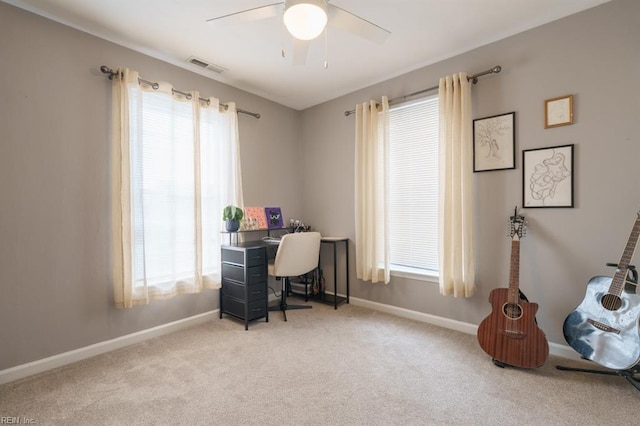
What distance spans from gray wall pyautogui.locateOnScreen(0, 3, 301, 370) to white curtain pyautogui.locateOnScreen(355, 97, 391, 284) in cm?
224

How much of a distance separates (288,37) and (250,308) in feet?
8.41

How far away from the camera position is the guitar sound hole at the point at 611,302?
189cm

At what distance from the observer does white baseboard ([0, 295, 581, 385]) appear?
83.4 inches

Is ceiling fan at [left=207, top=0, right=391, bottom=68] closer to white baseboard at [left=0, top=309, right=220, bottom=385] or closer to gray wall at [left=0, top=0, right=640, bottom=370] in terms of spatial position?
gray wall at [left=0, top=0, right=640, bottom=370]

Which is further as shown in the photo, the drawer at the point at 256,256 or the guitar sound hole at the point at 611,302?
the drawer at the point at 256,256

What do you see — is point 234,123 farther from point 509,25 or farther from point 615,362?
point 615,362

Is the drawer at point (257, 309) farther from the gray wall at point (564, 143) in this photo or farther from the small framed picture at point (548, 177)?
the small framed picture at point (548, 177)

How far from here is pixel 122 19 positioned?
232 centimetres

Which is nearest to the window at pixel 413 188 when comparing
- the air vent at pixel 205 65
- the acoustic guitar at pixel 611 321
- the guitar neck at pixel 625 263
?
the acoustic guitar at pixel 611 321

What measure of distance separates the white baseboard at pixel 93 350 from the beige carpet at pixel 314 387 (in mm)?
63

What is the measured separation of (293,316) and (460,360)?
171cm

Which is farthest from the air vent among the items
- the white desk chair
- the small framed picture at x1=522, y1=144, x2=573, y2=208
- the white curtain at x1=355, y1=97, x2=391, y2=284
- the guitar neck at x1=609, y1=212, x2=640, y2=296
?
the guitar neck at x1=609, y1=212, x2=640, y2=296

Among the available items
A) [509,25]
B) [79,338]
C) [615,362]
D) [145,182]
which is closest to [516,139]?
[509,25]

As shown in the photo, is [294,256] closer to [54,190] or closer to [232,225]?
[232,225]
